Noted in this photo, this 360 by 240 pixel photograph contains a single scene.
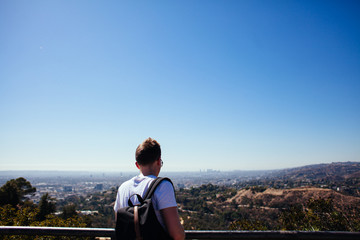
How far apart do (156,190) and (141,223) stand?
8.8 inches

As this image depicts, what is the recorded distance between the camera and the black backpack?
1.26 metres

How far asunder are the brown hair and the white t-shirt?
0.13 m

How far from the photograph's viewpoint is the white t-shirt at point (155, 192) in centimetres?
134

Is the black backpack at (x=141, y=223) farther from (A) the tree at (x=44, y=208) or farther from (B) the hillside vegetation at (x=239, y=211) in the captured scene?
(A) the tree at (x=44, y=208)

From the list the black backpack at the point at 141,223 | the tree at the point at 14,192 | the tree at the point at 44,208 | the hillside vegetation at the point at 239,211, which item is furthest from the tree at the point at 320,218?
the tree at the point at 14,192

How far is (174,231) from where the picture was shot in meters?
1.35

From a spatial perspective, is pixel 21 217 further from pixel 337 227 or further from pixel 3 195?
pixel 337 227

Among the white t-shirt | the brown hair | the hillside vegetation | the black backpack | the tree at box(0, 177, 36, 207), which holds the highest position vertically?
the brown hair

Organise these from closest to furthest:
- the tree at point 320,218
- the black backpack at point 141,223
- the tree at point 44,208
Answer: the black backpack at point 141,223 < the tree at point 320,218 < the tree at point 44,208

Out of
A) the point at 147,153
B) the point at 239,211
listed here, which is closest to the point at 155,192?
the point at 147,153

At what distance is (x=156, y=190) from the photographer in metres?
1.37

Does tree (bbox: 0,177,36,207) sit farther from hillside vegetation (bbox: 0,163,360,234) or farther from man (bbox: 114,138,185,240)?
man (bbox: 114,138,185,240)

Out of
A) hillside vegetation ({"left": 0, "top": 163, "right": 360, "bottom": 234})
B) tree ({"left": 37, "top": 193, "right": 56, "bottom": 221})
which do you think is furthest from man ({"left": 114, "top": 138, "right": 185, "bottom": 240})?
tree ({"left": 37, "top": 193, "right": 56, "bottom": 221})

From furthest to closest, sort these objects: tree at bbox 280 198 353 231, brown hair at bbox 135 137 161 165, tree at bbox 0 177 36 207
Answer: tree at bbox 0 177 36 207
tree at bbox 280 198 353 231
brown hair at bbox 135 137 161 165
